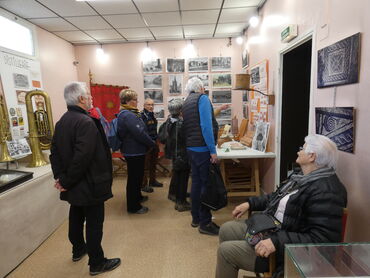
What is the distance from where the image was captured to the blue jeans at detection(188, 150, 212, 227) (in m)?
2.35

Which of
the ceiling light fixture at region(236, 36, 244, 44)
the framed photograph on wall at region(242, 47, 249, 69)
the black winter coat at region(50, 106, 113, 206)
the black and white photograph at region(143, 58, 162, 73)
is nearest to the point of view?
the black winter coat at region(50, 106, 113, 206)

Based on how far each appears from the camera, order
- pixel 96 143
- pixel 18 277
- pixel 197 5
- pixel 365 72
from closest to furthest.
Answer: pixel 365 72
pixel 96 143
pixel 18 277
pixel 197 5

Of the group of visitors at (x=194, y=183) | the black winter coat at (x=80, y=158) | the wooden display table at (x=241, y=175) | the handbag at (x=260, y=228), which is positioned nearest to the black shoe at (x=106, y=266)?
the group of visitors at (x=194, y=183)

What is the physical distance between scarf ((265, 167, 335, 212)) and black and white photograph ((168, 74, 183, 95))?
11.7 feet

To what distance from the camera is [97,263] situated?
6.26 feet

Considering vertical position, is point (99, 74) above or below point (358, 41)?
above

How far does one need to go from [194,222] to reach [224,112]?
8.84 ft

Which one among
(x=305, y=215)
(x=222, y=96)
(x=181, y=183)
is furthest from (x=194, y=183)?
(x=222, y=96)

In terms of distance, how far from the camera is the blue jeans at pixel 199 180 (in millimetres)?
2348

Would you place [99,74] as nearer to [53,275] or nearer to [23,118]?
[23,118]

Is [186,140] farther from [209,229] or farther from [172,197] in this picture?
[172,197]

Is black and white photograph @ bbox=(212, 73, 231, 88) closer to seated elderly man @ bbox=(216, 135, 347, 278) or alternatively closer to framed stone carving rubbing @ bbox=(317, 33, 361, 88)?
framed stone carving rubbing @ bbox=(317, 33, 361, 88)

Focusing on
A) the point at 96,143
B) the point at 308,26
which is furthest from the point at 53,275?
the point at 308,26

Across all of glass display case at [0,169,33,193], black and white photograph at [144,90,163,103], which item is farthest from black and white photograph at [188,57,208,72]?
glass display case at [0,169,33,193]
